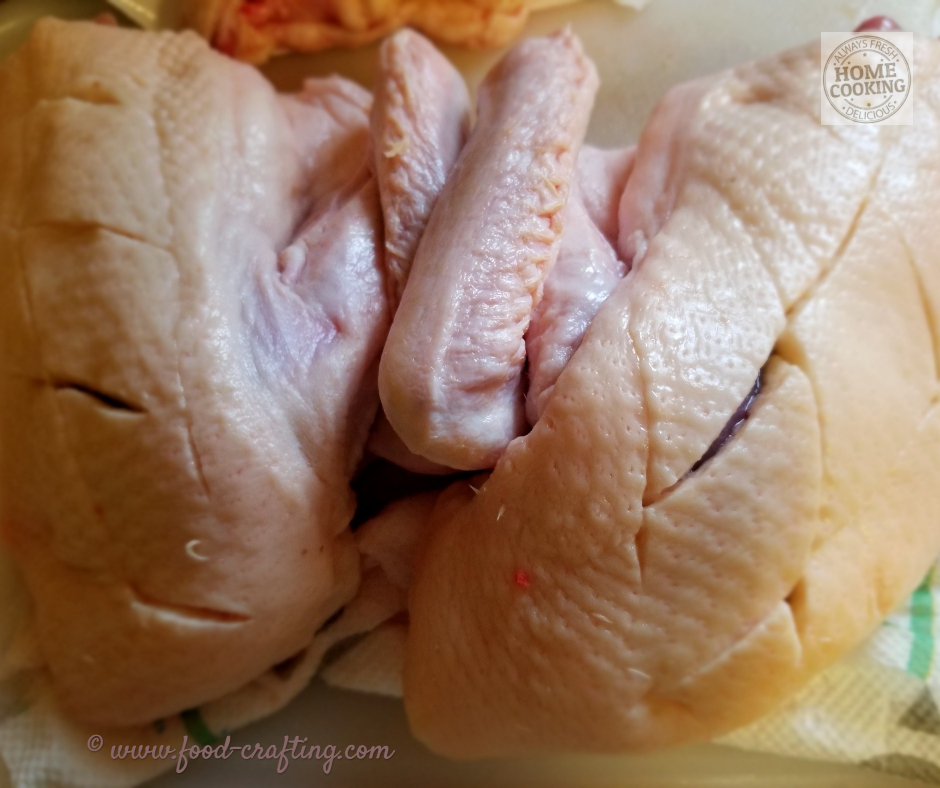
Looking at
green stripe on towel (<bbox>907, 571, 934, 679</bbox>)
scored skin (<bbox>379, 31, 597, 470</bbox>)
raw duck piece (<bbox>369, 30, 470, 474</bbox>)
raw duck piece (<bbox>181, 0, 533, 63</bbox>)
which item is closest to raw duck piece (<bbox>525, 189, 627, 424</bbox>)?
scored skin (<bbox>379, 31, 597, 470</bbox>)

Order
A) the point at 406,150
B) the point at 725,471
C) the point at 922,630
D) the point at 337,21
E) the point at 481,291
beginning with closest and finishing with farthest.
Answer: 1. the point at 725,471
2. the point at 481,291
3. the point at 406,150
4. the point at 922,630
5. the point at 337,21

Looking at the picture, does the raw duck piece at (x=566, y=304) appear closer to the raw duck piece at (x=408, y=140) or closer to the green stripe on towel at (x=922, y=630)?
the raw duck piece at (x=408, y=140)

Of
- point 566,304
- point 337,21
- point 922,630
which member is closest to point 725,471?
point 566,304

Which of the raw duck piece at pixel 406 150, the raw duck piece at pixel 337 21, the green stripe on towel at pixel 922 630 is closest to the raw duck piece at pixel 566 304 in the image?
the raw duck piece at pixel 406 150

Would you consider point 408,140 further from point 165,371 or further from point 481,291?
point 165,371

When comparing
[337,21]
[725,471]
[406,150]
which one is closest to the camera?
[725,471]

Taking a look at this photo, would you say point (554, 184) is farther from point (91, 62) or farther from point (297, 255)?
point (91, 62)

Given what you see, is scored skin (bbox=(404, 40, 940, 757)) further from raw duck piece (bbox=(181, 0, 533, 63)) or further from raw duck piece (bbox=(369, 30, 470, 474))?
raw duck piece (bbox=(181, 0, 533, 63))
